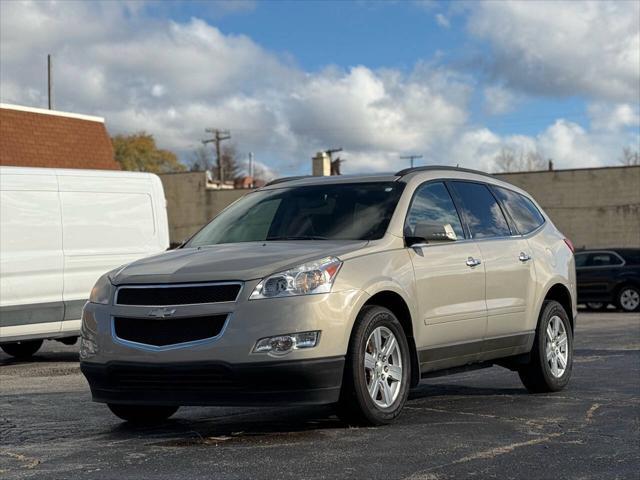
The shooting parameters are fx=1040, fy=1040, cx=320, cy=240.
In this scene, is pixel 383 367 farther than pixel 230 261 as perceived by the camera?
Yes

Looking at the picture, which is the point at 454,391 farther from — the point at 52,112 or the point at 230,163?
the point at 230,163

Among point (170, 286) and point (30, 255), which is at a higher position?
point (30, 255)

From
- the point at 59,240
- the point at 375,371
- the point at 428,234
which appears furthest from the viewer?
the point at 59,240

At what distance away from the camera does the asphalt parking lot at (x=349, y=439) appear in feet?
18.2

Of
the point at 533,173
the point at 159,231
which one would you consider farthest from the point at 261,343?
the point at 533,173

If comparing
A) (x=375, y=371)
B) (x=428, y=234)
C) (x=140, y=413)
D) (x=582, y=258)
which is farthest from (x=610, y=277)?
(x=140, y=413)

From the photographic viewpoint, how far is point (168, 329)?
254 inches

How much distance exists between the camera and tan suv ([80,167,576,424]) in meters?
6.33

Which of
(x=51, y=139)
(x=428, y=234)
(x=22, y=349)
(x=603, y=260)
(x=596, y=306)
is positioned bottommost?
(x=596, y=306)

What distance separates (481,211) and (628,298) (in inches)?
707

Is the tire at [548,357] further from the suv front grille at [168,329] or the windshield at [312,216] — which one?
the suv front grille at [168,329]

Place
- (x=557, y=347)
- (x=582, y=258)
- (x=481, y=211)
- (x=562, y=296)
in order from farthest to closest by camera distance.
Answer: (x=582, y=258) → (x=562, y=296) → (x=557, y=347) → (x=481, y=211)

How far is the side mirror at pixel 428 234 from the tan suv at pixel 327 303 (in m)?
0.01

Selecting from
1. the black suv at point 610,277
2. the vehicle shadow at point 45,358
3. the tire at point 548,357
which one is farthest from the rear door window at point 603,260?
the tire at point 548,357
